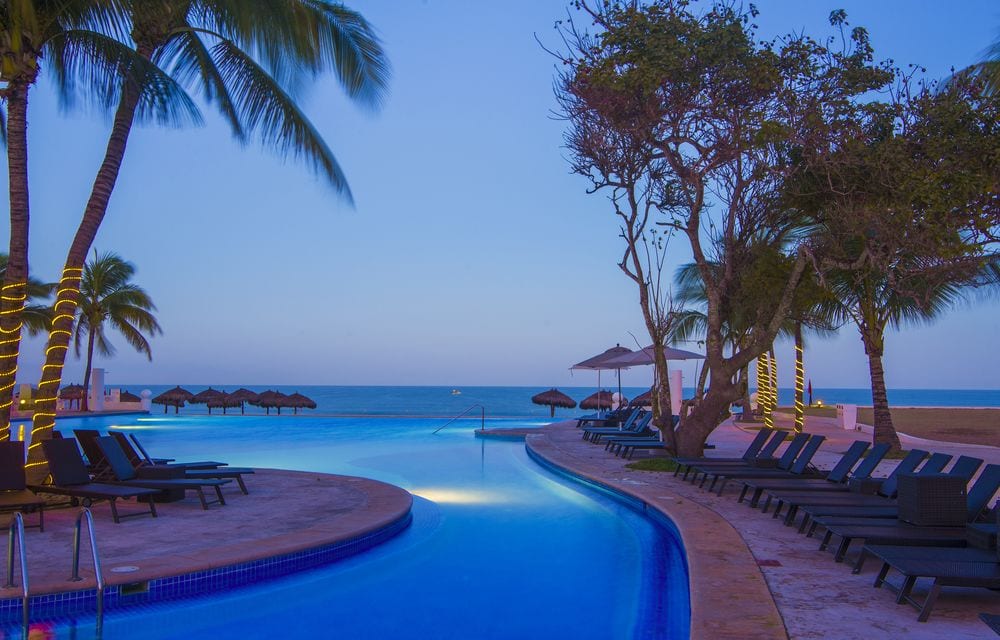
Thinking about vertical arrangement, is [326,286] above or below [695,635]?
above

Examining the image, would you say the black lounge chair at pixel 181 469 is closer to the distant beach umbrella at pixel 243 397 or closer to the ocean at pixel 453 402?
the ocean at pixel 453 402

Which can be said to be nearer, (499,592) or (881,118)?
(499,592)

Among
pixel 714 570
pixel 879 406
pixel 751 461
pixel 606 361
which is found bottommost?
pixel 714 570

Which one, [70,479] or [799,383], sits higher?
[799,383]

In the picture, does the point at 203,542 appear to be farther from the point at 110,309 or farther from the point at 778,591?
the point at 110,309

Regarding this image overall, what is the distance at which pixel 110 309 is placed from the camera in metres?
27.5

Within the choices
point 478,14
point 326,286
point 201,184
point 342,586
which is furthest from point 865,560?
point 326,286

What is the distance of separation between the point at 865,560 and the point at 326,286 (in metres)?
26.5

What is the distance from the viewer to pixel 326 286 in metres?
30.4

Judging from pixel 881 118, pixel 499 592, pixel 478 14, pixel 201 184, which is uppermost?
pixel 478 14

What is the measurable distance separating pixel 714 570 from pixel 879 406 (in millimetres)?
10851

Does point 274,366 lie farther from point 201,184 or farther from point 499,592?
point 499,592

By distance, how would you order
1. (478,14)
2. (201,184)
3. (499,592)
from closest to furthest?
1. (499,592)
2. (478,14)
3. (201,184)

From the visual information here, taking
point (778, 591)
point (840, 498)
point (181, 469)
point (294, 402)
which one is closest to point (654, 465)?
point (840, 498)
